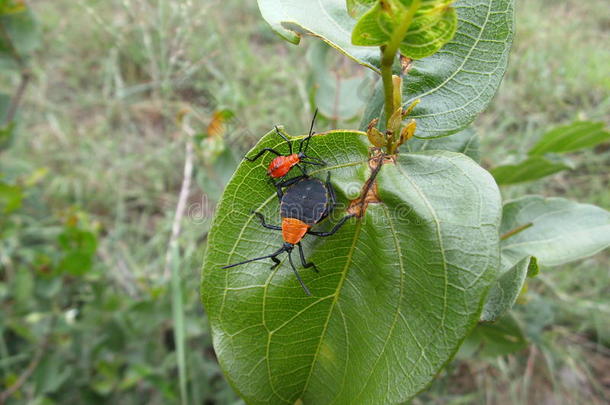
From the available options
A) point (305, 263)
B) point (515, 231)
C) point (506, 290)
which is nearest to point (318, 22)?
point (305, 263)

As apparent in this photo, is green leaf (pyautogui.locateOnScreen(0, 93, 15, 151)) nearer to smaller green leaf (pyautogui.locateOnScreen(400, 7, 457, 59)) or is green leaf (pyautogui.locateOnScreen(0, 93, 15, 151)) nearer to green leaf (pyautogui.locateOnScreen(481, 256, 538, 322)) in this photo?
smaller green leaf (pyautogui.locateOnScreen(400, 7, 457, 59))

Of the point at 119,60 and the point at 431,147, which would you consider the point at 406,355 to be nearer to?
the point at 431,147

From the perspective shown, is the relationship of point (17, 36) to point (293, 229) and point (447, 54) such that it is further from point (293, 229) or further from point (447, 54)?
point (447, 54)

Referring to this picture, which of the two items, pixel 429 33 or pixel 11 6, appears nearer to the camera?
pixel 429 33

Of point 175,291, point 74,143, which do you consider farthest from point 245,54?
point 175,291

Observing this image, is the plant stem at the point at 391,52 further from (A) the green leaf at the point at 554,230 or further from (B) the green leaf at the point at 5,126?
(B) the green leaf at the point at 5,126

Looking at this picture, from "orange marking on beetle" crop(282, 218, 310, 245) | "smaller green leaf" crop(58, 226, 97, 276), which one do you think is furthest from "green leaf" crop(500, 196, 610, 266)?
"smaller green leaf" crop(58, 226, 97, 276)

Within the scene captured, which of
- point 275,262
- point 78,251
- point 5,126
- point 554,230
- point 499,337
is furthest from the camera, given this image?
point 5,126
